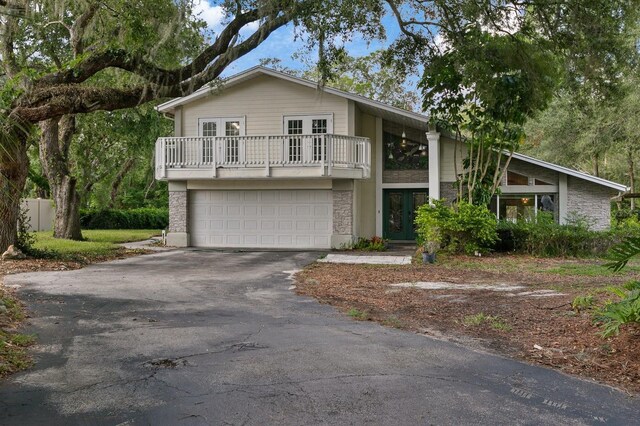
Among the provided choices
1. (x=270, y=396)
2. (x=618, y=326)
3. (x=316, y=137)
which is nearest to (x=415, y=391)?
(x=270, y=396)

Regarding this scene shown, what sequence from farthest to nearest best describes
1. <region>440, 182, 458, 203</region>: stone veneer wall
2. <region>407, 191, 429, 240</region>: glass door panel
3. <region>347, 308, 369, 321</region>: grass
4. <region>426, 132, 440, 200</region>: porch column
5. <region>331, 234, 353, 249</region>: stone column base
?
<region>407, 191, 429, 240</region>: glass door panel → <region>440, 182, 458, 203</region>: stone veneer wall → <region>426, 132, 440, 200</region>: porch column → <region>331, 234, 353, 249</region>: stone column base → <region>347, 308, 369, 321</region>: grass

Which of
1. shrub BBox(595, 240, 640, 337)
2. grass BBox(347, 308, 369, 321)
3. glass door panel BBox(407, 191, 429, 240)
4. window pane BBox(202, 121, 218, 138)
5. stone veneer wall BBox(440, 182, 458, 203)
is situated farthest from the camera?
glass door panel BBox(407, 191, 429, 240)

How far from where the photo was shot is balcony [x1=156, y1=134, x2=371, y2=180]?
17344 mm

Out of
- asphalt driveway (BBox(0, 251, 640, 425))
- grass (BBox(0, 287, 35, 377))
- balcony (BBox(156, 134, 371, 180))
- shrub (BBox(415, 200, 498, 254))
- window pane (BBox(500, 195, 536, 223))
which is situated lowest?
asphalt driveway (BBox(0, 251, 640, 425))

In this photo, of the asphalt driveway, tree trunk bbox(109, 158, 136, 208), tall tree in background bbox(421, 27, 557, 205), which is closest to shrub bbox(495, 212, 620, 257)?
tall tree in background bbox(421, 27, 557, 205)

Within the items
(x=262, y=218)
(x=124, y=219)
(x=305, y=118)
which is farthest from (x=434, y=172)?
(x=124, y=219)

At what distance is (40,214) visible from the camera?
27562 millimetres

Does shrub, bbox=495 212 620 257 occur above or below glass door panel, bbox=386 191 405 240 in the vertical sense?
below

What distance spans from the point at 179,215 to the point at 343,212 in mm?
6233

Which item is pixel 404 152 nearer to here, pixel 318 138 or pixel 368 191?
pixel 368 191

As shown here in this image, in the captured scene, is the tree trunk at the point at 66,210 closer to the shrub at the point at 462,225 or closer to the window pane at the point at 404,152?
the window pane at the point at 404,152

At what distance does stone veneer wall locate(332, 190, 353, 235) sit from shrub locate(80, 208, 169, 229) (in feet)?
55.6

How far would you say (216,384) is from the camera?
4215mm

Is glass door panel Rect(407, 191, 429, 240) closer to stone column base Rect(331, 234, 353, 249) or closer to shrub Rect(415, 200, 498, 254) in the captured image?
stone column base Rect(331, 234, 353, 249)
